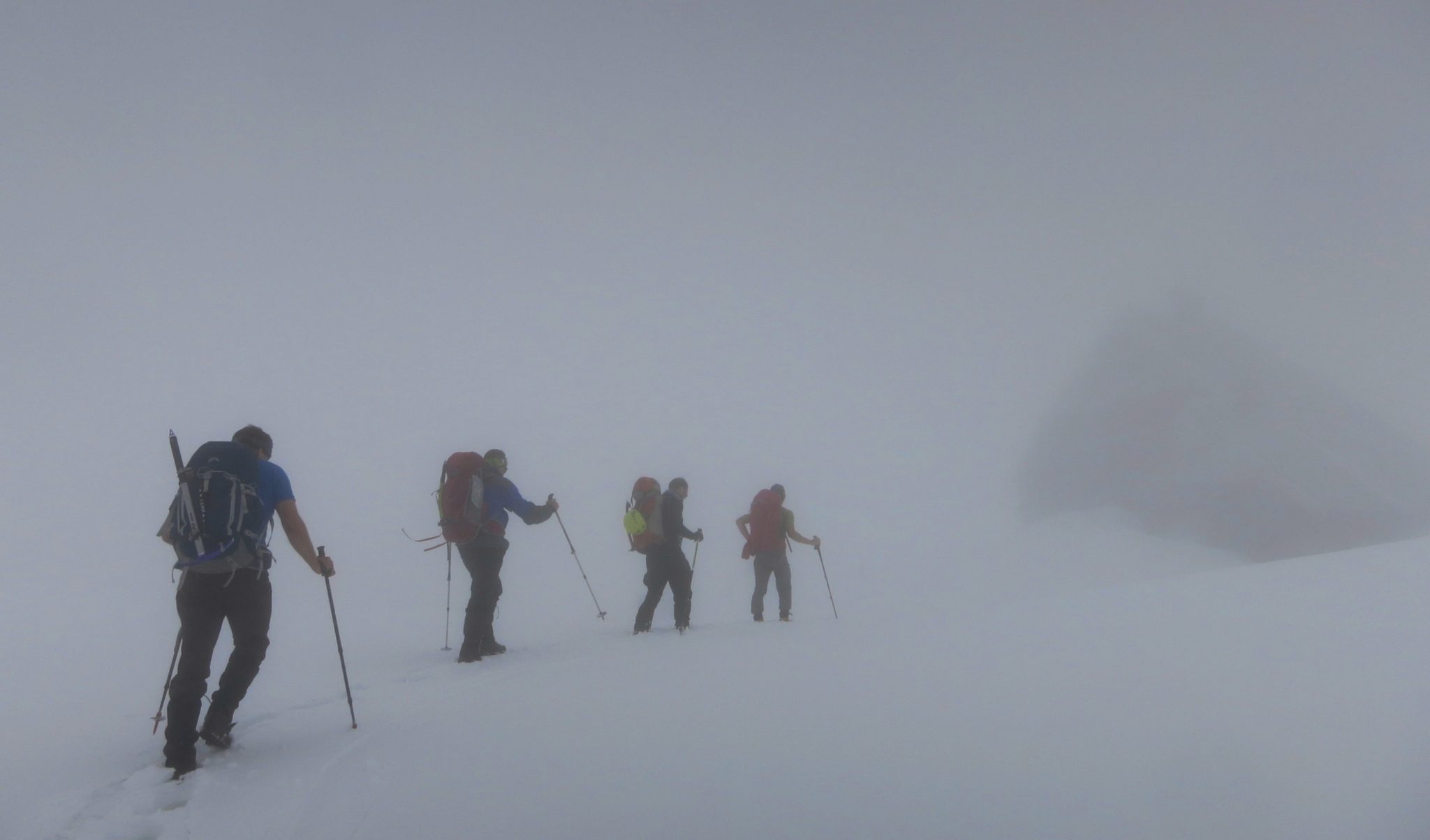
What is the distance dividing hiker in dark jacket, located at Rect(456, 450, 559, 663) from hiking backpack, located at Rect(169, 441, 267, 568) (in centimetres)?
334

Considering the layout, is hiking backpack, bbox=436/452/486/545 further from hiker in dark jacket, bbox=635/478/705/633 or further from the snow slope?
hiker in dark jacket, bbox=635/478/705/633

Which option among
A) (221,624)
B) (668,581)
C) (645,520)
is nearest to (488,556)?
(645,520)

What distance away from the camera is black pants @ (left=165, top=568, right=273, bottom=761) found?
4.38 meters

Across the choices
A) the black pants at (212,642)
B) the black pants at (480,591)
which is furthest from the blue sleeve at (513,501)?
the black pants at (212,642)

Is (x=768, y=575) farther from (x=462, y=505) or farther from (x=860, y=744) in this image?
(x=860, y=744)

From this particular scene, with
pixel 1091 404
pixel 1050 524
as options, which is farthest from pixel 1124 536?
pixel 1091 404

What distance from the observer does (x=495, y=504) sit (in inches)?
332

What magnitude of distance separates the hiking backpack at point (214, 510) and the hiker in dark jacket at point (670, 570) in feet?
17.2

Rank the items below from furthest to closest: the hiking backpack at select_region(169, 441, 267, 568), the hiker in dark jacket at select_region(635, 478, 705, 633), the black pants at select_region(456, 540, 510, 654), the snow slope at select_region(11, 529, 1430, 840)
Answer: the hiker in dark jacket at select_region(635, 478, 705, 633) < the black pants at select_region(456, 540, 510, 654) < the hiking backpack at select_region(169, 441, 267, 568) < the snow slope at select_region(11, 529, 1430, 840)

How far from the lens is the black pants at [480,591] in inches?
316

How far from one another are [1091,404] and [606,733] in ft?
161

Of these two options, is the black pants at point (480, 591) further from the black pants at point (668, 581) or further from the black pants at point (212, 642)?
the black pants at point (212, 642)

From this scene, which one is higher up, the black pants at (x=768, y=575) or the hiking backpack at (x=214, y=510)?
the hiking backpack at (x=214, y=510)

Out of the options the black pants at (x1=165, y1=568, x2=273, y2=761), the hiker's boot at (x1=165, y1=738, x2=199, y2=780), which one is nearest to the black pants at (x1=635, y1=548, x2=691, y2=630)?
the black pants at (x1=165, y1=568, x2=273, y2=761)
